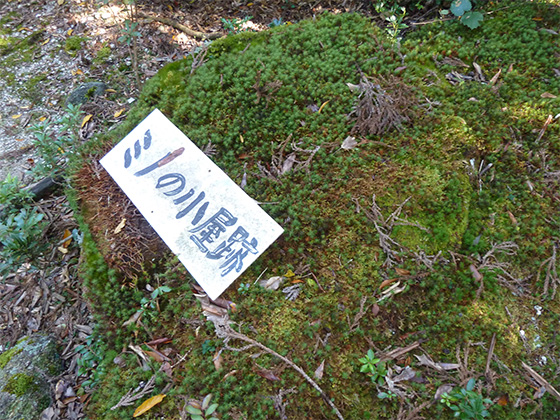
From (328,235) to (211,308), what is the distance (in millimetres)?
1110

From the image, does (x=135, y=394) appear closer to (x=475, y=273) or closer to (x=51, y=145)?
(x=475, y=273)

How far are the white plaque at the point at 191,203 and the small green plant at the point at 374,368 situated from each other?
111 cm

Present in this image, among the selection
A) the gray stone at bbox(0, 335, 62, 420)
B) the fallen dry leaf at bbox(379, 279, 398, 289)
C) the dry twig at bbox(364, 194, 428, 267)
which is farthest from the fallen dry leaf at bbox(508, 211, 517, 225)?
the gray stone at bbox(0, 335, 62, 420)

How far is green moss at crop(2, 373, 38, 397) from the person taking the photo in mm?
2418

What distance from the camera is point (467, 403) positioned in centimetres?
192

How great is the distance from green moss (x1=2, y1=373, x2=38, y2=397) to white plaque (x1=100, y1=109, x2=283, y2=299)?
1522mm

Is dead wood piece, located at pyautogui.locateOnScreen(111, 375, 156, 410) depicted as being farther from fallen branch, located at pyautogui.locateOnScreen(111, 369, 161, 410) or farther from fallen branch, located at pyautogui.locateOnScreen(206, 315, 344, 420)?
fallen branch, located at pyautogui.locateOnScreen(206, 315, 344, 420)

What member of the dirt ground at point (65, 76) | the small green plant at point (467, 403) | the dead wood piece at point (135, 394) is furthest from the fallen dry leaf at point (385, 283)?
the dirt ground at point (65, 76)

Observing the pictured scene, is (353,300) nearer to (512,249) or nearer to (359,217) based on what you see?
(359,217)

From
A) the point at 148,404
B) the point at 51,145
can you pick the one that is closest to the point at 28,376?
the point at 148,404

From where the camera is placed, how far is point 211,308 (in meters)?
2.45

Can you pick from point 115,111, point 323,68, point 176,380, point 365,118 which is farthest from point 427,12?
point 176,380

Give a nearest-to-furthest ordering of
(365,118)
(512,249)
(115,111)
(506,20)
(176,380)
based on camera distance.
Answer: (176,380), (512,249), (365,118), (506,20), (115,111)

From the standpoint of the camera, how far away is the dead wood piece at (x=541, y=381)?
2018 millimetres
